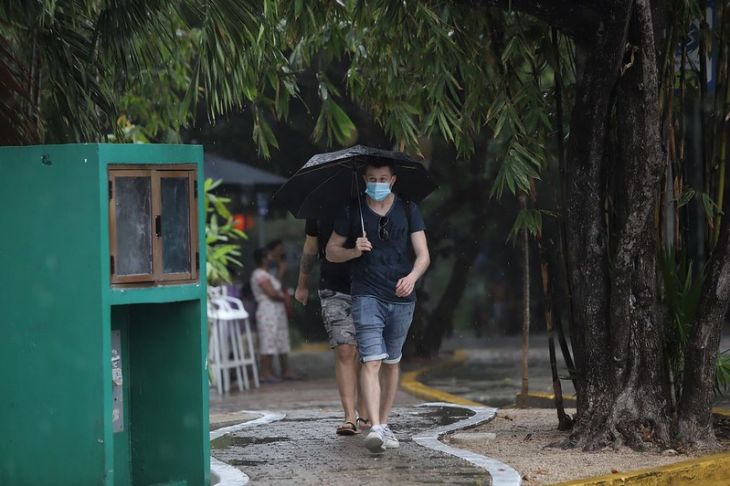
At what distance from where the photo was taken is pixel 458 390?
1588 cm

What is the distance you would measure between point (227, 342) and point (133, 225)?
10.7 meters

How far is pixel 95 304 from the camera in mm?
6574

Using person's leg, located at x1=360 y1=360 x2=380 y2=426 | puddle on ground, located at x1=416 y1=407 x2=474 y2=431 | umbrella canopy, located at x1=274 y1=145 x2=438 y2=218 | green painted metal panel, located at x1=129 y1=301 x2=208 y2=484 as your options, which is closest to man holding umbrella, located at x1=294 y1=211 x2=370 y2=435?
umbrella canopy, located at x1=274 y1=145 x2=438 y2=218

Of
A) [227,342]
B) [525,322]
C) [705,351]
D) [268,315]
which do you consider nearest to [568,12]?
[705,351]

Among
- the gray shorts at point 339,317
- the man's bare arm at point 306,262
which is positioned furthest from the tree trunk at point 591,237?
the man's bare arm at point 306,262

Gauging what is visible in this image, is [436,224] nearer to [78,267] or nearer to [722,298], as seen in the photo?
[722,298]

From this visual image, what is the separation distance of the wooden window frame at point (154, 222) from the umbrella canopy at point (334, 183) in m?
2.14

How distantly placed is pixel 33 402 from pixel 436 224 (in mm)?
13201

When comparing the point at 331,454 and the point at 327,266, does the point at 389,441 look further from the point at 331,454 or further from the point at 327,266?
the point at 327,266

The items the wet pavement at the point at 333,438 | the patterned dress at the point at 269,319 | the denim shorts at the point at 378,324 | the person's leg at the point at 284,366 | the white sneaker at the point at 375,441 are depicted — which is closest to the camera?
the wet pavement at the point at 333,438

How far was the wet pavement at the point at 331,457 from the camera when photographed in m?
7.60

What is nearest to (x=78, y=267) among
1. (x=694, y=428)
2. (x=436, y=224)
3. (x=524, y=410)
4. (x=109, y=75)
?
(x=109, y=75)

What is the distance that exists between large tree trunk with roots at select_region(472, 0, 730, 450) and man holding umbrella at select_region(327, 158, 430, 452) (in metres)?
1.17

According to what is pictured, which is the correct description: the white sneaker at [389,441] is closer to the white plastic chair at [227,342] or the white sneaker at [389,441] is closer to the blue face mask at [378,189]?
the blue face mask at [378,189]
